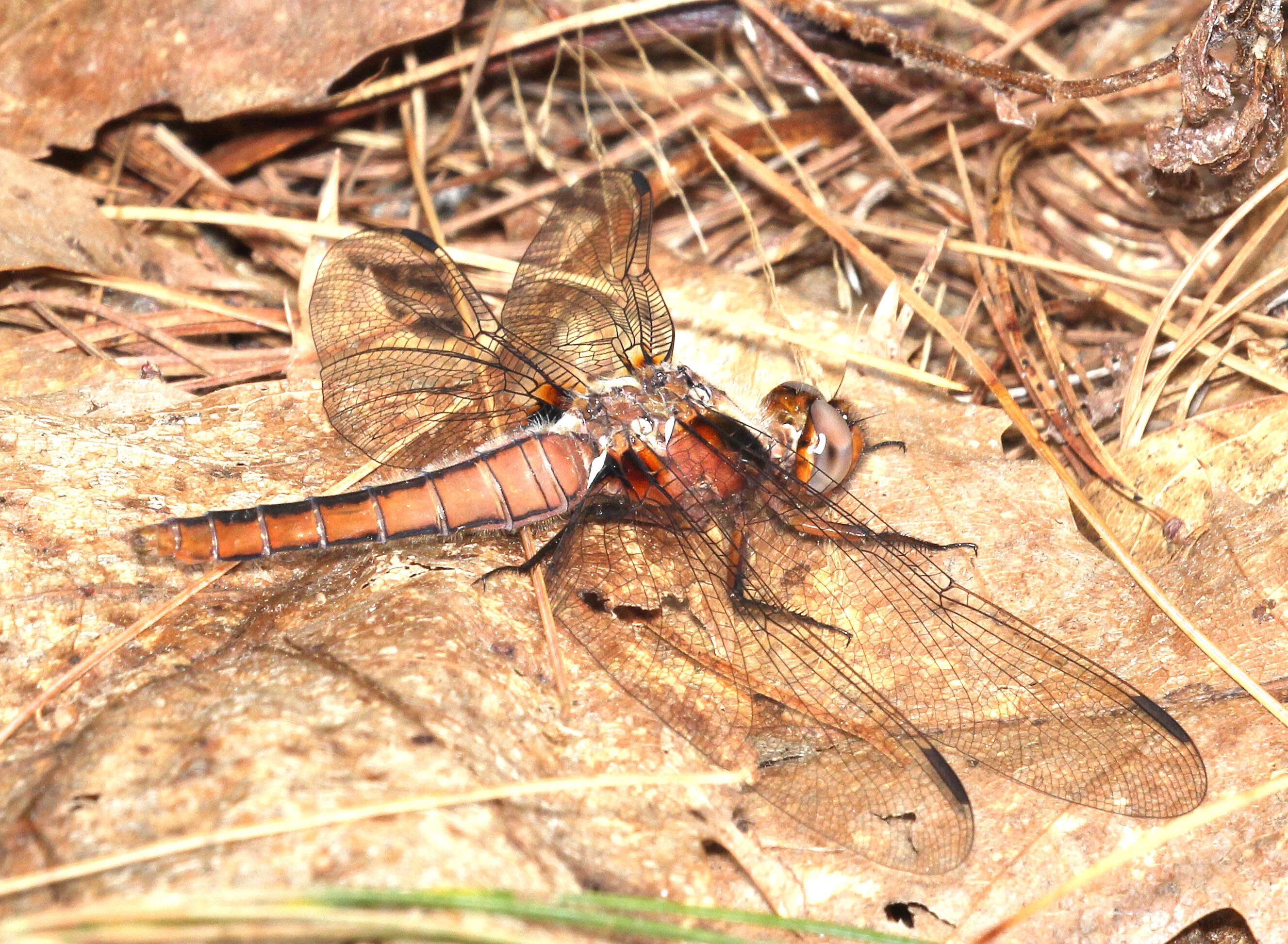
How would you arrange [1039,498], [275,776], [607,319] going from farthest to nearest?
[607,319]
[1039,498]
[275,776]

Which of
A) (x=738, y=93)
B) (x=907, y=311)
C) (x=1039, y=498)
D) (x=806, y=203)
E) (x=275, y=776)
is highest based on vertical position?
(x=738, y=93)

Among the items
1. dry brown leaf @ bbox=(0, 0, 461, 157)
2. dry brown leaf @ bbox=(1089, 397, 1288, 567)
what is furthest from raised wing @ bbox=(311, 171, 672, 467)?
dry brown leaf @ bbox=(1089, 397, 1288, 567)

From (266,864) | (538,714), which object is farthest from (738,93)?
(266,864)

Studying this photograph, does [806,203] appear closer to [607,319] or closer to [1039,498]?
[607,319]

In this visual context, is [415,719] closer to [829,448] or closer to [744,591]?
[744,591]

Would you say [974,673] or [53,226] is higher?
[53,226]

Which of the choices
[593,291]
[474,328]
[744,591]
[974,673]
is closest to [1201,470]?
[974,673]

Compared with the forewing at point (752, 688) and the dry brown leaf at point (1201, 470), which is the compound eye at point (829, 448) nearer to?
the forewing at point (752, 688)

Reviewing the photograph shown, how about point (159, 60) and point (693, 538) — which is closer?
point (693, 538)
